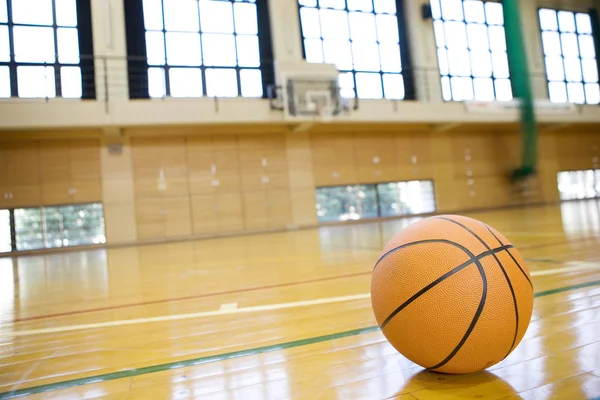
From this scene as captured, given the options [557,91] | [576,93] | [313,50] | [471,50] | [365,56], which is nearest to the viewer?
[313,50]

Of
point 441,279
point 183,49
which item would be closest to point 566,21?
point 183,49

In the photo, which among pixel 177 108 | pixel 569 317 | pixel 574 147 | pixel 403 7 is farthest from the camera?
pixel 574 147

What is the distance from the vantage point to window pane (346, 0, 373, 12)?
46.4 ft

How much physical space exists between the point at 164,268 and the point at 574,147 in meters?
18.4

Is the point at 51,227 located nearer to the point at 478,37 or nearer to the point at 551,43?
the point at 478,37

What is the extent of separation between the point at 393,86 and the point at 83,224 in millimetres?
11012

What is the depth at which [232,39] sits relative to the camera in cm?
1273

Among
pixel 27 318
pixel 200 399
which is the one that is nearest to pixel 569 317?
pixel 200 399

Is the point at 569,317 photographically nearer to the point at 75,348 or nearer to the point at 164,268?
the point at 75,348

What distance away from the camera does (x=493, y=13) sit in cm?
1625

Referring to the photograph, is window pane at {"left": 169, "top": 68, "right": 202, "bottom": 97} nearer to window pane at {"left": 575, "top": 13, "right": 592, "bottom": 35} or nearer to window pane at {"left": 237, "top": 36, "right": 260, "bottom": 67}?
window pane at {"left": 237, "top": 36, "right": 260, "bottom": 67}

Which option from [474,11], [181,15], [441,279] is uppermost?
[474,11]

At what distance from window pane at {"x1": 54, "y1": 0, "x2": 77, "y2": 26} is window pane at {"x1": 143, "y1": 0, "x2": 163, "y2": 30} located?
1897 millimetres

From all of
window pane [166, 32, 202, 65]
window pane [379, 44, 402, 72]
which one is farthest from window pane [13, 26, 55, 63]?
window pane [379, 44, 402, 72]
